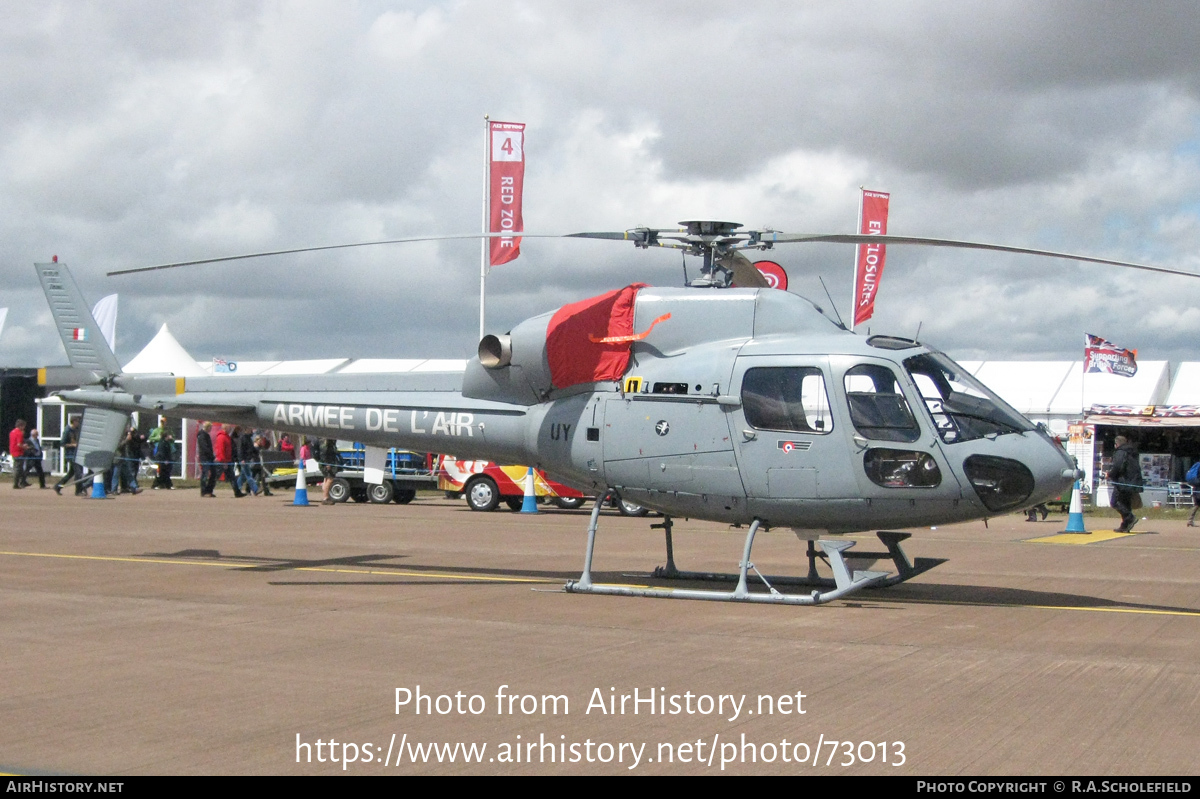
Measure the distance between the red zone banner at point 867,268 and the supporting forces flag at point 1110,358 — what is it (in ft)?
21.6

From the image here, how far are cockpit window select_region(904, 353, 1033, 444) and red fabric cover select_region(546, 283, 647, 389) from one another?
2770 millimetres

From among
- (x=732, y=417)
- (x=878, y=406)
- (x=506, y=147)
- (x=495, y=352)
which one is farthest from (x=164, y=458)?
(x=878, y=406)

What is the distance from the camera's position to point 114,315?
14562mm

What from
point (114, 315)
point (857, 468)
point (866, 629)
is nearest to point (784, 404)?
point (857, 468)

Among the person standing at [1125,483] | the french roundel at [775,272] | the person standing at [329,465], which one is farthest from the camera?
the person standing at [329,465]

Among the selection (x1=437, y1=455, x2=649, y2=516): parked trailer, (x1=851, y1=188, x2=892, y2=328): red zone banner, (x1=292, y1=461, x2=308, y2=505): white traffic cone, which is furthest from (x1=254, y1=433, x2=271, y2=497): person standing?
(x1=851, y1=188, x2=892, y2=328): red zone banner

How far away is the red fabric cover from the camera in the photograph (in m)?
11.5

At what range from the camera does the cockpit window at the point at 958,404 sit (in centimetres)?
1020

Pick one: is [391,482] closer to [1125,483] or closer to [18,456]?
[18,456]

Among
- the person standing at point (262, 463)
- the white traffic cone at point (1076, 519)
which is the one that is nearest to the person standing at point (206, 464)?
the person standing at point (262, 463)

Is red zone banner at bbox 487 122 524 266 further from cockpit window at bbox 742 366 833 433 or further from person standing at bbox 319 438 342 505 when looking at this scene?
cockpit window at bbox 742 366 833 433

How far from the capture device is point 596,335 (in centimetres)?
1146

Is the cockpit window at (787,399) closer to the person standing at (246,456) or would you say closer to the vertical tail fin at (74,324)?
the vertical tail fin at (74,324)
